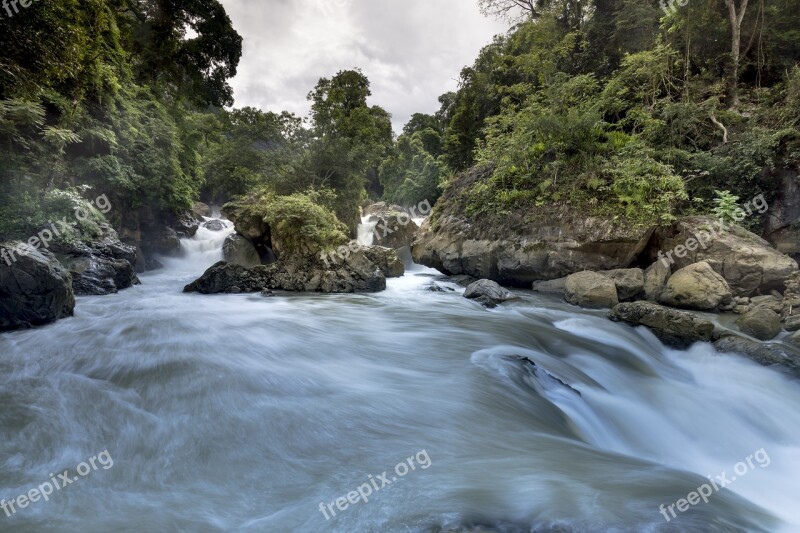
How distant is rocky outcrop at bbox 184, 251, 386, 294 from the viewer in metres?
10.2

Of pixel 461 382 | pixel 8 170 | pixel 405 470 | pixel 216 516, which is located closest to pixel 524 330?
pixel 461 382

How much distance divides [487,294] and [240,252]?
10.3 meters

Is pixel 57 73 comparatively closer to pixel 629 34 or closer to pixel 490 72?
pixel 490 72

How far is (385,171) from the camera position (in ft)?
107

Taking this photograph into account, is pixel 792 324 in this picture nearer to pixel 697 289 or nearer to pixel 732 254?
pixel 697 289

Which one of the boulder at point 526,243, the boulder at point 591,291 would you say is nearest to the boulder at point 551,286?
the boulder at point 526,243

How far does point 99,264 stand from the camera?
931 centimetres

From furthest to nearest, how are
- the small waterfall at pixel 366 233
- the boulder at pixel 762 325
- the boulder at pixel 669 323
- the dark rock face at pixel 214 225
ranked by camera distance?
the small waterfall at pixel 366 233 → the dark rock face at pixel 214 225 → the boulder at pixel 762 325 → the boulder at pixel 669 323

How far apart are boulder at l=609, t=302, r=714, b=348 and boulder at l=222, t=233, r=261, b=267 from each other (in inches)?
506
